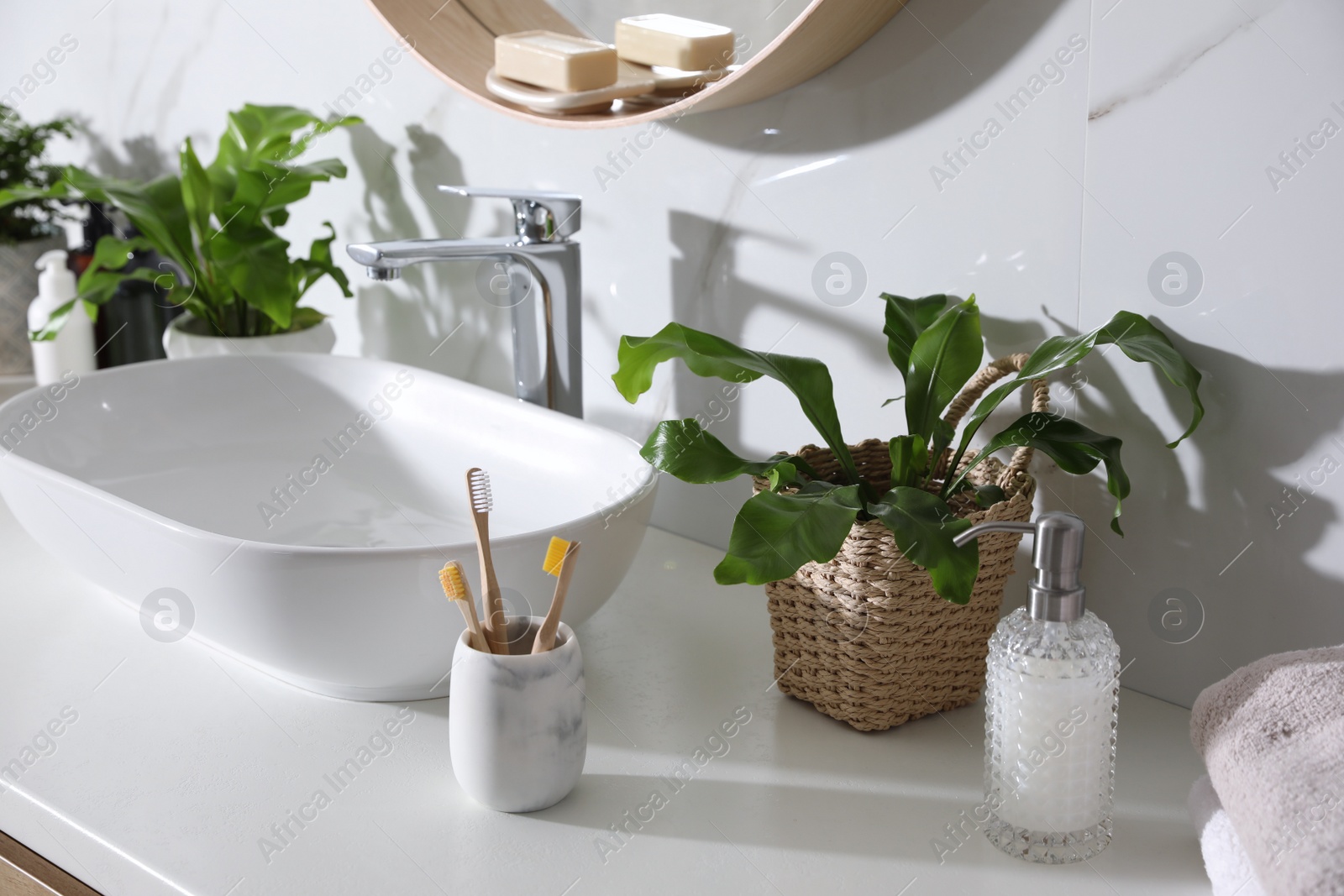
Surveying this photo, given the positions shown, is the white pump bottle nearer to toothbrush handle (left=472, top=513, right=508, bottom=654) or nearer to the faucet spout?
the faucet spout

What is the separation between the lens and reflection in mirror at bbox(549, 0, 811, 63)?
2.91 feet

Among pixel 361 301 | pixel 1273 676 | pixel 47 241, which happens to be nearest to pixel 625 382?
pixel 1273 676

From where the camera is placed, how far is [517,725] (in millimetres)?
643

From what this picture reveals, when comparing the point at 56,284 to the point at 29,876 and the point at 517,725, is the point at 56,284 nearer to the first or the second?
the point at 29,876

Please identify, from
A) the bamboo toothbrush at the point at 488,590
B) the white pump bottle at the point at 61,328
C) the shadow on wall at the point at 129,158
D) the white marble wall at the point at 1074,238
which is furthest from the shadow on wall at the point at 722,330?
the shadow on wall at the point at 129,158

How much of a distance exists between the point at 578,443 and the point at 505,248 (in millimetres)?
185

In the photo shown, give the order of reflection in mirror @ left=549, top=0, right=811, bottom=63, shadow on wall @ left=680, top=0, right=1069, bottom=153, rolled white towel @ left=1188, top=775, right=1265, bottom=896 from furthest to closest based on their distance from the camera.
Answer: reflection in mirror @ left=549, top=0, right=811, bottom=63
shadow on wall @ left=680, top=0, right=1069, bottom=153
rolled white towel @ left=1188, top=775, right=1265, bottom=896

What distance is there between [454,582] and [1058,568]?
321 mm

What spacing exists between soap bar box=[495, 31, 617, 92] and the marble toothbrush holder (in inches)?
20.3

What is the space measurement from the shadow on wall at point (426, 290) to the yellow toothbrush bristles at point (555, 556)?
56 cm

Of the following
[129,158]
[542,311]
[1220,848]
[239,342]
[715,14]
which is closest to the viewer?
[1220,848]

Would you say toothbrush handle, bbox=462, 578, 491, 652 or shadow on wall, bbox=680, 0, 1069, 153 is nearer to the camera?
toothbrush handle, bbox=462, 578, 491, 652

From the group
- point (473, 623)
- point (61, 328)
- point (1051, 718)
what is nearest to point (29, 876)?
point (473, 623)

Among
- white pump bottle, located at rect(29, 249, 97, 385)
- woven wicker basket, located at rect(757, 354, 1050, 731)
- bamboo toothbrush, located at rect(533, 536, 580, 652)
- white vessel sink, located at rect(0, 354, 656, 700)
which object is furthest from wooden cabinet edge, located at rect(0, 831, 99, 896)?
white pump bottle, located at rect(29, 249, 97, 385)
